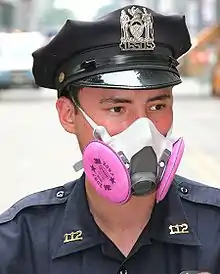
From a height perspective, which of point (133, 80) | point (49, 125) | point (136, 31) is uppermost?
point (136, 31)

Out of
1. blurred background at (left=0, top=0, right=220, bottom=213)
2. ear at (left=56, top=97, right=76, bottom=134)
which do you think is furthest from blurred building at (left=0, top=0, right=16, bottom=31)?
ear at (left=56, top=97, right=76, bottom=134)

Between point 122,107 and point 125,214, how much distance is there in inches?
10.4

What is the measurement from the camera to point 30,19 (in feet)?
144

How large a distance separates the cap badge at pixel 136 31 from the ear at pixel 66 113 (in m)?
0.21

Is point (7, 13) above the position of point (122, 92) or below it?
above

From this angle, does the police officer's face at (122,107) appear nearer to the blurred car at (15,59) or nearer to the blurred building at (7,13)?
the blurred car at (15,59)

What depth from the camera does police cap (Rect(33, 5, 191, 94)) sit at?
2031 mm

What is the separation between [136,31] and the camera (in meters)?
2.05

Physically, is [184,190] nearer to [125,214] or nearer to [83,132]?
[125,214]

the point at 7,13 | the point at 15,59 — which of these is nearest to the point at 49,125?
the point at 15,59

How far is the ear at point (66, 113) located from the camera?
7.06 feet

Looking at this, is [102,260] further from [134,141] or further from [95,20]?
[95,20]

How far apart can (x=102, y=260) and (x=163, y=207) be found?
0.21 meters

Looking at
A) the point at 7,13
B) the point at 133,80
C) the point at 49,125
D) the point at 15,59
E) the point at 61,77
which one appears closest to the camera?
the point at 133,80
